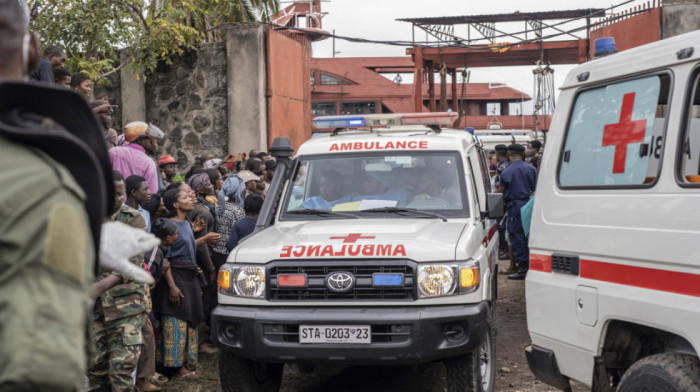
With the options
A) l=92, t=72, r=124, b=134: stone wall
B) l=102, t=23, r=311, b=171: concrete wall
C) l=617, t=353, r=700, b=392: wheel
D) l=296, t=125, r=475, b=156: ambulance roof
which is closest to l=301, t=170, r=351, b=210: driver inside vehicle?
l=296, t=125, r=475, b=156: ambulance roof

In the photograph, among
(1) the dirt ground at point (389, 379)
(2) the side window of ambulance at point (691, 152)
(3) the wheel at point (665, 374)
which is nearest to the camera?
(3) the wheel at point (665, 374)

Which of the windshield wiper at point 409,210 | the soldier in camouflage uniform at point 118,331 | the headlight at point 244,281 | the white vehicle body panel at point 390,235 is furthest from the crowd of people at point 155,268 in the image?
the windshield wiper at point 409,210

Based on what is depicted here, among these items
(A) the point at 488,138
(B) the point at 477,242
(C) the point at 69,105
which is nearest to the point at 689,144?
(B) the point at 477,242

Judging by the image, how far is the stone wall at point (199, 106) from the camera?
42.7 ft

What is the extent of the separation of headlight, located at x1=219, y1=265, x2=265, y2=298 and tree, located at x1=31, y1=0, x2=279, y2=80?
672cm

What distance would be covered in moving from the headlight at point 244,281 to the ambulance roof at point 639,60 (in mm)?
2288

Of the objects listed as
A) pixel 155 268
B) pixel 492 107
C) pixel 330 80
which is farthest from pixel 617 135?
pixel 492 107

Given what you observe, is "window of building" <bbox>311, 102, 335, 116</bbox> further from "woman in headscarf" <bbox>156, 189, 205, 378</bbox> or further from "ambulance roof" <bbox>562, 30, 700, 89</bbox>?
"ambulance roof" <bbox>562, 30, 700, 89</bbox>

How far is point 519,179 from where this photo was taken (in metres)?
11.4

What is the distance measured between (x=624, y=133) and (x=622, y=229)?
1.65 feet

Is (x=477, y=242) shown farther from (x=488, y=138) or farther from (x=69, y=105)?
(x=488, y=138)

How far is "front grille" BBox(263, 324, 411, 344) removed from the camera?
4.91m

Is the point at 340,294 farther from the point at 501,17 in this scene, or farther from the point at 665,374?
the point at 501,17

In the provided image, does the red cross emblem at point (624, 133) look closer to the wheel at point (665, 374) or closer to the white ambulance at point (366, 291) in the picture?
the wheel at point (665, 374)
